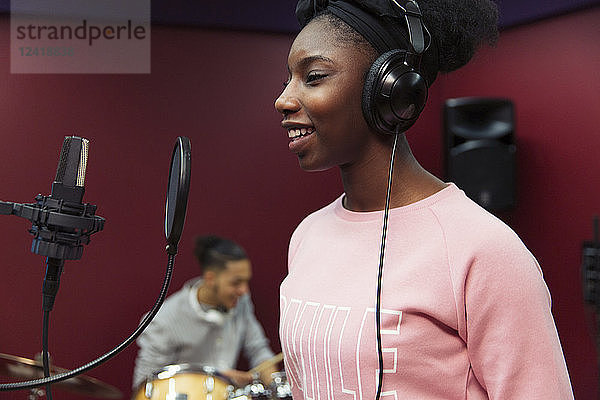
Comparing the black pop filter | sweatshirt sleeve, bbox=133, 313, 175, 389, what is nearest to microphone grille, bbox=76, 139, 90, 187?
the black pop filter

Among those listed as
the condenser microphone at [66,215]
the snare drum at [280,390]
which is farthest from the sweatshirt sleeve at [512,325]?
the snare drum at [280,390]

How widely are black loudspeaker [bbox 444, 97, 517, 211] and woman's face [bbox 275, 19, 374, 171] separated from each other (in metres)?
3.13

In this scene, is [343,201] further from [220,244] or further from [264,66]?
[264,66]

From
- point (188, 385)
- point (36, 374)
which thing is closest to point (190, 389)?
point (188, 385)

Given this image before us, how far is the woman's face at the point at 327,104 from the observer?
3.27 feet

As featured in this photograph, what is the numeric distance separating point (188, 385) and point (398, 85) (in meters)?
2.06

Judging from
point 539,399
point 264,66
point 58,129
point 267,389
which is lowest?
point 267,389

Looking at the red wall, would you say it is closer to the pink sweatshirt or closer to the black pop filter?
the pink sweatshirt

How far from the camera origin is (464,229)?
3.16 ft

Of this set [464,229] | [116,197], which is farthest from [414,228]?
[116,197]

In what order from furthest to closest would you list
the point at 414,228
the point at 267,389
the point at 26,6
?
the point at 26,6, the point at 267,389, the point at 414,228

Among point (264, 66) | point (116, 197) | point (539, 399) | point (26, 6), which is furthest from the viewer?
point (264, 66)

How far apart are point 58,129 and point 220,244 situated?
104 cm

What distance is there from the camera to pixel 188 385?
8.93ft
